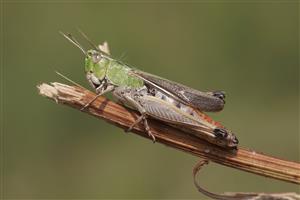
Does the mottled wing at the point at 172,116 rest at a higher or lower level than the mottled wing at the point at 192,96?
lower

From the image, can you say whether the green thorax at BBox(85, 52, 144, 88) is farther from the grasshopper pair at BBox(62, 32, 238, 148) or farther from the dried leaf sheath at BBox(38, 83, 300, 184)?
the dried leaf sheath at BBox(38, 83, 300, 184)

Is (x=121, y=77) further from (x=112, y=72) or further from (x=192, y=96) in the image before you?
(x=192, y=96)

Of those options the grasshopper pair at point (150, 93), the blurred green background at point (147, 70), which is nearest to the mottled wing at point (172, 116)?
the grasshopper pair at point (150, 93)

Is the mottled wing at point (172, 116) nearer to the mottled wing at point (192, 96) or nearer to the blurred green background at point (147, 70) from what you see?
the mottled wing at point (192, 96)

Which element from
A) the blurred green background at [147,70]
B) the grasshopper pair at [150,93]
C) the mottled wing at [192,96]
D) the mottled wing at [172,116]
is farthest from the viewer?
the blurred green background at [147,70]

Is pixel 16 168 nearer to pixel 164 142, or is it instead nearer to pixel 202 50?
pixel 202 50

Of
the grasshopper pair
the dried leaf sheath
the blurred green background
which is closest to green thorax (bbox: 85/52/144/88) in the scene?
the grasshopper pair

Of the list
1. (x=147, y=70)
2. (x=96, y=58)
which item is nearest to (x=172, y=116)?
(x=96, y=58)
